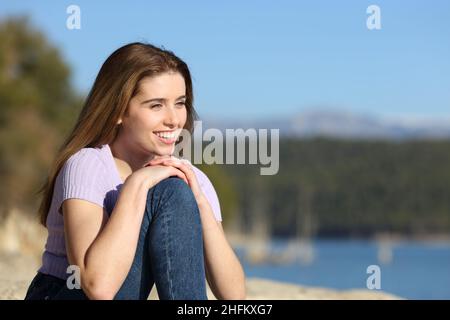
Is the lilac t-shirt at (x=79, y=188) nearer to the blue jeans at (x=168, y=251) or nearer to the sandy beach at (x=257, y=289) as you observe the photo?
the blue jeans at (x=168, y=251)

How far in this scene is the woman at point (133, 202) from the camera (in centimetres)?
323

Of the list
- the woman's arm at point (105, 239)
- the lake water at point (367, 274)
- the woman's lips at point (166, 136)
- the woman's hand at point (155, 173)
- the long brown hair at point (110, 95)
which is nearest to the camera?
the woman's arm at point (105, 239)

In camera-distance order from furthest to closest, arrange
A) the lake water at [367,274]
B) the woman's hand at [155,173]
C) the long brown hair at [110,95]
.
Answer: the lake water at [367,274] < the long brown hair at [110,95] < the woman's hand at [155,173]

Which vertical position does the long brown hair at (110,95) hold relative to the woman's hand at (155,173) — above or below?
above

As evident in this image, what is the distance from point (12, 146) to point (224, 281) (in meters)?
24.7

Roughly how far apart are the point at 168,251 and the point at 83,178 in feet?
1.34

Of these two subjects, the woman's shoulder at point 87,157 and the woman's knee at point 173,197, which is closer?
the woman's knee at point 173,197

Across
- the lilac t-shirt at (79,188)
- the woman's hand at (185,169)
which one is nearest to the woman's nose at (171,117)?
the woman's hand at (185,169)

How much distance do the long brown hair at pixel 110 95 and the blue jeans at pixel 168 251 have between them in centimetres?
37

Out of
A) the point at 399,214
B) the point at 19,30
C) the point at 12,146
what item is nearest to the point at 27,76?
the point at 19,30

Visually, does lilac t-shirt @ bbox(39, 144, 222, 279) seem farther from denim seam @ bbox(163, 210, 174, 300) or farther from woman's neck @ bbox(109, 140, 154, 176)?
denim seam @ bbox(163, 210, 174, 300)
